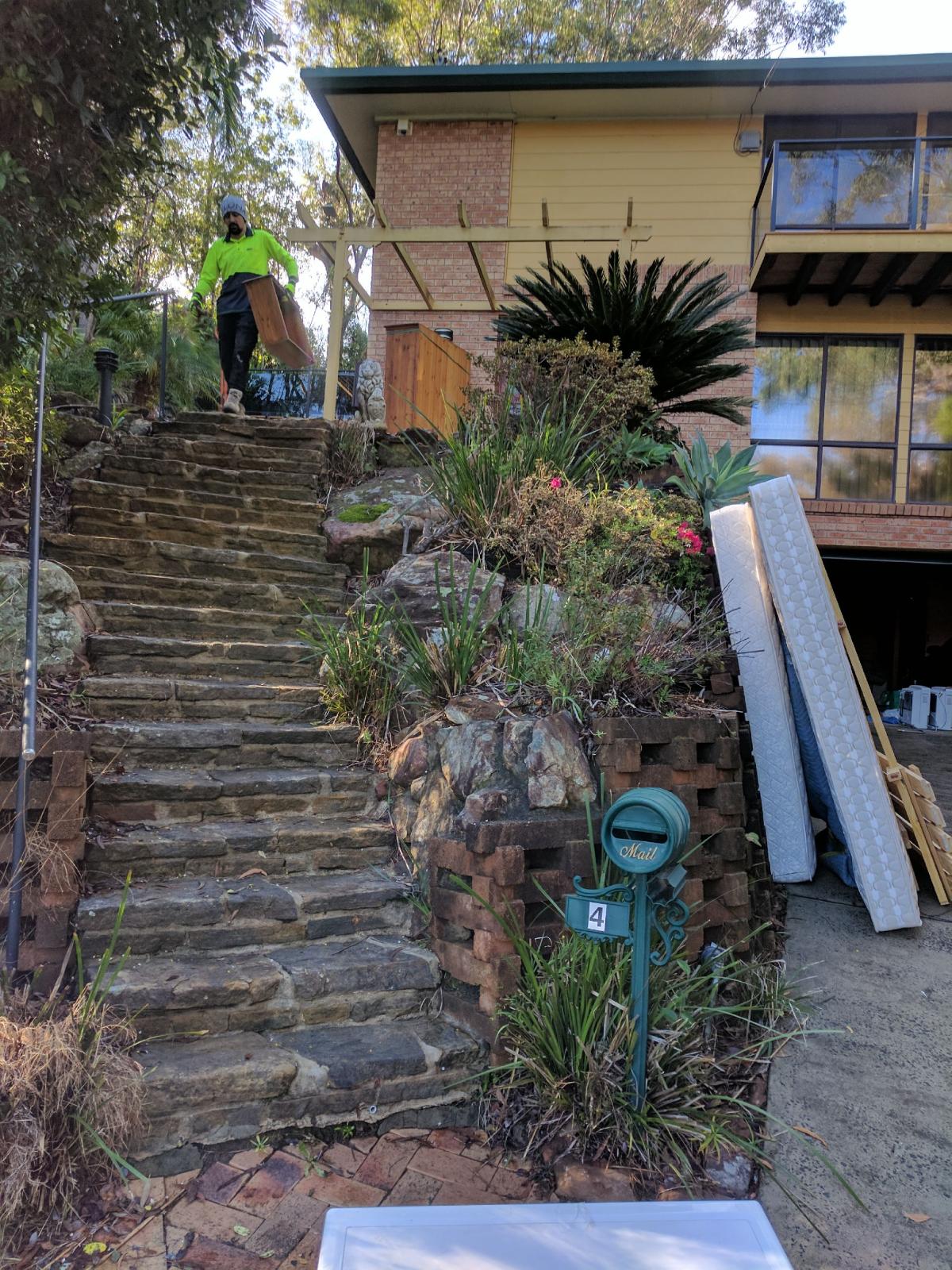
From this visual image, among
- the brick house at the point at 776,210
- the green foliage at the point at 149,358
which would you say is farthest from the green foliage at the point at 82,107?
the green foliage at the point at 149,358

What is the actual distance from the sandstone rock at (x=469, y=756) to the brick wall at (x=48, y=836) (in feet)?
4.32

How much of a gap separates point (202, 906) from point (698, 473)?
369 cm

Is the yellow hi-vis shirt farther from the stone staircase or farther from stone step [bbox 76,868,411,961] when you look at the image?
stone step [bbox 76,868,411,961]

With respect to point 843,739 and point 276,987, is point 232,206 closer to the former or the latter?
point 843,739

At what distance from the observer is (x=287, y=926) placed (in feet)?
10.5

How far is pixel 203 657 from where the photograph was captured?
4.61 metres

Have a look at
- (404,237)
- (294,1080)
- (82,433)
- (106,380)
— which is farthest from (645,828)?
(404,237)

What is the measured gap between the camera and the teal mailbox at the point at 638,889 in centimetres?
241

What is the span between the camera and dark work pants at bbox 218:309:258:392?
7742mm

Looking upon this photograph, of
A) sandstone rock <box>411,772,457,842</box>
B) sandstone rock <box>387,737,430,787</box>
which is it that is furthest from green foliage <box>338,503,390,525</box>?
sandstone rock <box>411,772,457,842</box>

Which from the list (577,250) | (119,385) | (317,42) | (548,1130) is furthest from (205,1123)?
(317,42)

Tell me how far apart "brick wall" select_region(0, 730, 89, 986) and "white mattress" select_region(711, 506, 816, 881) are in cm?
273

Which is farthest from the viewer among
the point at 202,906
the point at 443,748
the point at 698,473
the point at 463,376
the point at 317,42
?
the point at 317,42

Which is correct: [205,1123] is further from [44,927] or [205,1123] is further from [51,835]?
[51,835]
